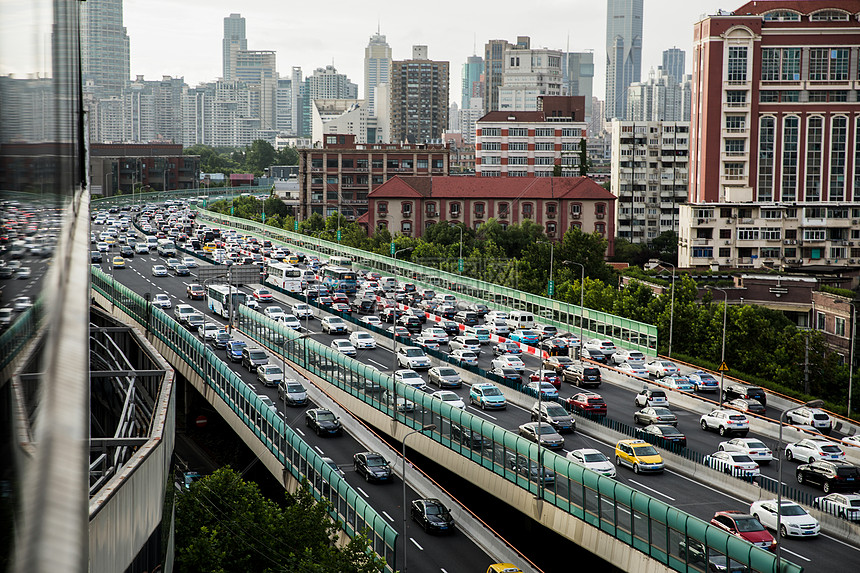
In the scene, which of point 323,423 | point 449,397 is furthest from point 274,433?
point 449,397

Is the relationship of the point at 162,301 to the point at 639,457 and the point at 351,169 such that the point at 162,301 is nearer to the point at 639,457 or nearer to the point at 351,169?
the point at 639,457

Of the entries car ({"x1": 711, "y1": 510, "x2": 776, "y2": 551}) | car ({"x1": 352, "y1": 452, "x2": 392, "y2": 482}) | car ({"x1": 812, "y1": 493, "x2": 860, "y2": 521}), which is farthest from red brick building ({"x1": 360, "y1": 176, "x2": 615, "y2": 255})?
car ({"x1": 711, "y1": 510, "x2": 776, "y2": 551})

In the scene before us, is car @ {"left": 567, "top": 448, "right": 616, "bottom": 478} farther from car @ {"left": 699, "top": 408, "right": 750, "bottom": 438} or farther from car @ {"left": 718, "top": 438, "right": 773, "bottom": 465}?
car @ {"left": 699, "top": 408, "right": 750, "bottom": 438}

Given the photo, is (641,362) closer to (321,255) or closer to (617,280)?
(617,280)

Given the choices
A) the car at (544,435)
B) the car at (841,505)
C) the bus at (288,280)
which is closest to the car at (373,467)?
the car at (544,435)

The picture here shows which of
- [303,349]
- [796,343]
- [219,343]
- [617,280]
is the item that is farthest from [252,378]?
[617,280]

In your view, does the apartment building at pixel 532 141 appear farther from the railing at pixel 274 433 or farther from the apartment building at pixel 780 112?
the railing at pixel 274 433
